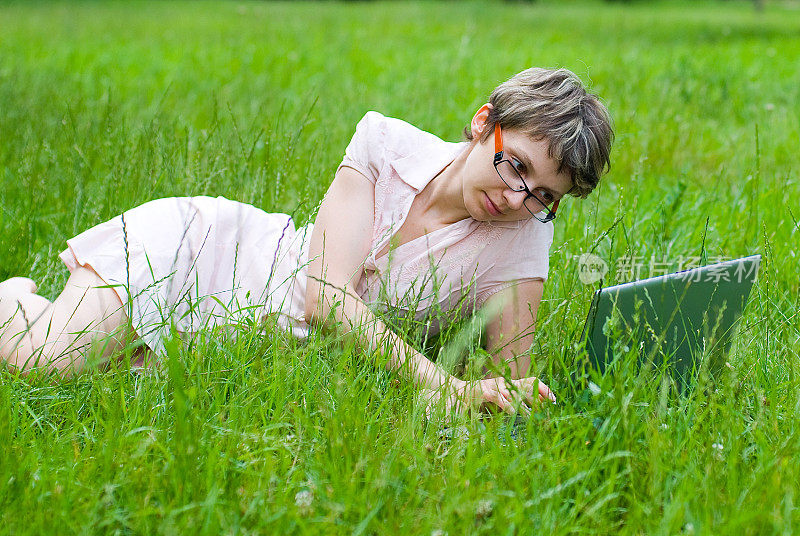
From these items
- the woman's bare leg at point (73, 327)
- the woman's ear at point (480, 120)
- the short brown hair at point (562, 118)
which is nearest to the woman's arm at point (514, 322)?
the short brown hair at point (562, 118)

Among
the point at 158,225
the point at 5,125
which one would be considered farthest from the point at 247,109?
the point at 158,225

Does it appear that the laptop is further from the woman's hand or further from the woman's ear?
the woman's ear

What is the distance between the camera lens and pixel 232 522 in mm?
1463

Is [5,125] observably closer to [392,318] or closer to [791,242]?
[392,318]

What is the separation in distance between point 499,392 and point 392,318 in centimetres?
40

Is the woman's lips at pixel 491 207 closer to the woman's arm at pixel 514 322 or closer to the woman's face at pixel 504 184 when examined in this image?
the woman's face at pixel 504 184

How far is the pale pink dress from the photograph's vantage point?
221cm

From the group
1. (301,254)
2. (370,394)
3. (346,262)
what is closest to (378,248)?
(346,262)

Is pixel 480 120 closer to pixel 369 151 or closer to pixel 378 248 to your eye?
pixel 369 151

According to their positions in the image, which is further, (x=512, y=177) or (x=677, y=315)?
(x=512, y=177)

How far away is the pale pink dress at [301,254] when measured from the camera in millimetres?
2213

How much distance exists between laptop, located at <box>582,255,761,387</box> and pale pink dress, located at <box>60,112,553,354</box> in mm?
414

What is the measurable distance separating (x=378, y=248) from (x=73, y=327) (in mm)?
815

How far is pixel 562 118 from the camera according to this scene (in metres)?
2.01
